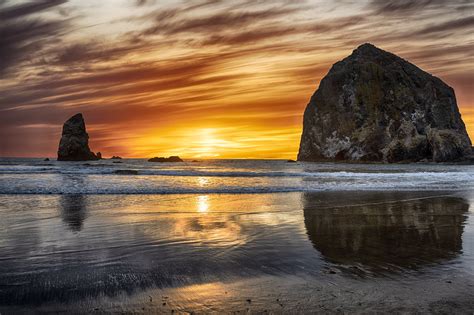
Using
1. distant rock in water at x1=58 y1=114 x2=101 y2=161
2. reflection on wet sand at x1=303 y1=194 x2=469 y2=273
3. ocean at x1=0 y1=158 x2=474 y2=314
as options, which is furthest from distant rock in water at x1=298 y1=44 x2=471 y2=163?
ocean at x1=0 y1=158 x2=474 y2=314

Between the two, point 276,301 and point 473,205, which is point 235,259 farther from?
point 473,205

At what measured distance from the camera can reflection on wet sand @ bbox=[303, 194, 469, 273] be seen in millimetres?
6004

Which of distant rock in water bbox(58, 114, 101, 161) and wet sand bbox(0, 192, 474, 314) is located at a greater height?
distant rock in water bbox(58, 114, 101, 161)

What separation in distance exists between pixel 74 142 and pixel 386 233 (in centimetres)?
10895

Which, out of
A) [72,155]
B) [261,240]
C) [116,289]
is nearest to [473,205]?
[261,240]

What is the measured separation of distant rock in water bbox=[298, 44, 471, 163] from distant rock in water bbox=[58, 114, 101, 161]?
64917 millimetres

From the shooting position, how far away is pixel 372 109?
113562 millimetres

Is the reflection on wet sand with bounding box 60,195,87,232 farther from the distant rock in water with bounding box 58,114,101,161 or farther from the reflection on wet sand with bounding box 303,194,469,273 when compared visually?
the distant rock in water with bounding box 58,114,101,161

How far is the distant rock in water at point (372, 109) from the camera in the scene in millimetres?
107375

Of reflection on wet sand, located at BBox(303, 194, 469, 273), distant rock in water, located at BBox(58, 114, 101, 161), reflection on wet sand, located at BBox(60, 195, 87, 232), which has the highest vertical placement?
distant rock in water, located at BBox(58, 114, 101, 161)

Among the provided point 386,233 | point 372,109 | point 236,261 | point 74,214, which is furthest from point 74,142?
point 236,261

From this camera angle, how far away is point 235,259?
19.6ft

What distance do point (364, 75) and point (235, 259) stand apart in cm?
12210

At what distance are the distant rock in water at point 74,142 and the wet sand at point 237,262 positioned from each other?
10233 cm
